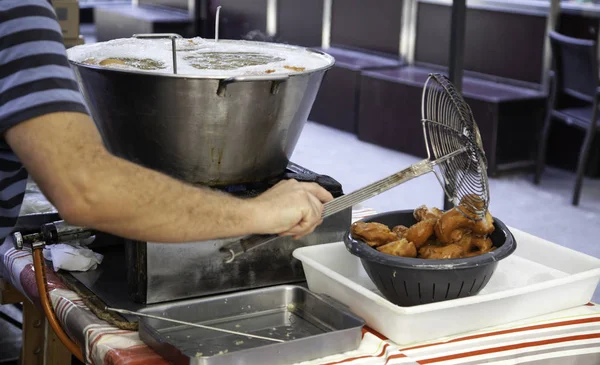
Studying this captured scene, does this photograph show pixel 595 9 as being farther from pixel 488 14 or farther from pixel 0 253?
pixel 0 253

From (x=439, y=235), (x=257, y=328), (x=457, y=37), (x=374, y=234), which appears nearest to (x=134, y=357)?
(x=257, y=328)

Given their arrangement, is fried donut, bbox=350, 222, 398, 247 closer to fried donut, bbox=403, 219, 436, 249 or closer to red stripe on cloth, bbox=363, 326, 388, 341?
fried donut, bbox=403, 219, 436, 249

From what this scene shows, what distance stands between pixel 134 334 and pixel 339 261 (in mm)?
467

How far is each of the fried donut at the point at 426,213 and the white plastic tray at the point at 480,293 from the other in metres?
0.16

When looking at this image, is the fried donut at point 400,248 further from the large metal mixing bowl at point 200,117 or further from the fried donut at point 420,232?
the large metal mixing bowl at point 200,117

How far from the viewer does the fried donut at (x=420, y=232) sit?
164cm

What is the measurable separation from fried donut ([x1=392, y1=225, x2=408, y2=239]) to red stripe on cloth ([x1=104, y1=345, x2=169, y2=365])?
539mm

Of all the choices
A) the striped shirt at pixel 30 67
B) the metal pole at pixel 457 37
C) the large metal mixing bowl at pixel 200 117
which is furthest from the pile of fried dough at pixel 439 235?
the metal pole at pixel 457 37

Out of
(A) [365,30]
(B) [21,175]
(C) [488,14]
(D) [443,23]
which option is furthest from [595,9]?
(B) [21,175]

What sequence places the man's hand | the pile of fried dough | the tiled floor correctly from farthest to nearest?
the tiled floor → the pile of fried dough → the man's hand

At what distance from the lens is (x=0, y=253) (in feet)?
6.54

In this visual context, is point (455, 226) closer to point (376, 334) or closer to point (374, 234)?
point (374, 234)

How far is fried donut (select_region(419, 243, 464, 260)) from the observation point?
158 cm

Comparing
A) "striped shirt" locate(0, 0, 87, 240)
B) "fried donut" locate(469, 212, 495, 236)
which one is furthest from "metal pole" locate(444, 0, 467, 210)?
"striped shirt" locate(0, 0, 87, 240)
